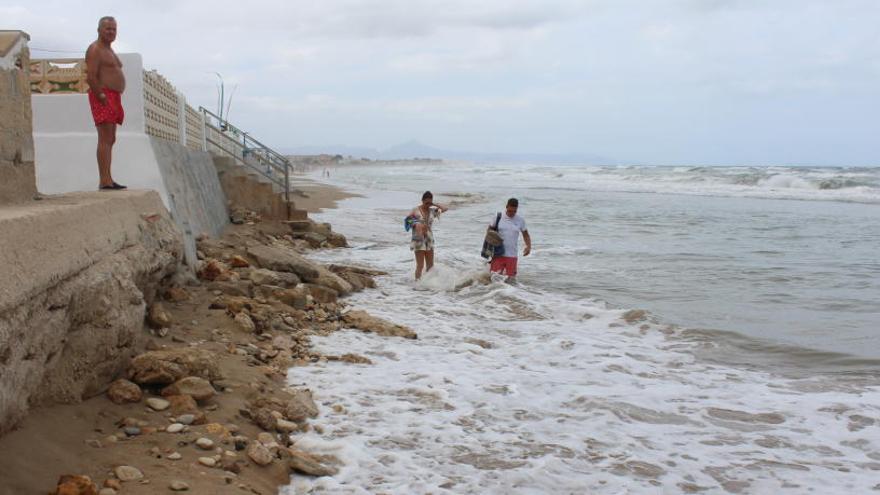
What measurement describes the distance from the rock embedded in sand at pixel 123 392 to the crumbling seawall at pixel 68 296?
66mm

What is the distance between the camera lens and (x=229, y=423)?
463 centimetres

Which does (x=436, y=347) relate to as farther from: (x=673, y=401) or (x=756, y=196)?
(x=756, y=196)

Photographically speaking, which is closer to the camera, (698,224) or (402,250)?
(402,250)

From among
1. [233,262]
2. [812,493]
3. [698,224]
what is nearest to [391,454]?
[812,493]

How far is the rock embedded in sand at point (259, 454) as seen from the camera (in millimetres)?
4242

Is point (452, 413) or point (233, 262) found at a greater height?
point (233, 262)

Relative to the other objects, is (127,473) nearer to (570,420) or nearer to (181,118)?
(570,420)

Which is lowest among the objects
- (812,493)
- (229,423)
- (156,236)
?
(812,493)

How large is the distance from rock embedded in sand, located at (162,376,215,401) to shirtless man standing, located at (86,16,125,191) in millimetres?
2711

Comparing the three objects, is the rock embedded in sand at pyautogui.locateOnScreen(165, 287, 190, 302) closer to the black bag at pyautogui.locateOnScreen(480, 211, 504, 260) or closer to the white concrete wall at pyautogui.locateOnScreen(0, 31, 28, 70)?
the white concrete wall at pyautogui.locateOnScreen(0, 31, 28, 70)

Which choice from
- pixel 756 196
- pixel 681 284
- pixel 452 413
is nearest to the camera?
pixel 452 413

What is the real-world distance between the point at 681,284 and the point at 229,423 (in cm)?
899

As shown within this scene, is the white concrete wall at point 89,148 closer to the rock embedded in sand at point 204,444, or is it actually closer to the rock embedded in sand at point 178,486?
the rock embedded in sand at point 204,444

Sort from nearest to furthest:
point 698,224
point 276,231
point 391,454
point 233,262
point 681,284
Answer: point 391,454, point 233,262, point 681,284, point 276,231, point 698,224
